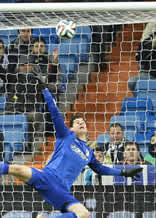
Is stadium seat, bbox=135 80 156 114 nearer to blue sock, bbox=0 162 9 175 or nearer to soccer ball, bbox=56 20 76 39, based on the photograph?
soccer ball, bbox=56 20 76 39

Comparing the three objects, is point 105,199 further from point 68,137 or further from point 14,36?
point 14,36

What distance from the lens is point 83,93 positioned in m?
9.12

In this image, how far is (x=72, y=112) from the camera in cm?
866

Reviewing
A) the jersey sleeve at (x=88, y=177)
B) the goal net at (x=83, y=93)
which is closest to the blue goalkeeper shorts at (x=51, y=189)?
Result: the goal net at (x=83, y=93)

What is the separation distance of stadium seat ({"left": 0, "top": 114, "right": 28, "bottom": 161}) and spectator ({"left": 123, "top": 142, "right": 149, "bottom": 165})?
165cm

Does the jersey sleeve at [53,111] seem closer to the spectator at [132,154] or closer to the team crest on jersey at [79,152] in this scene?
the team crest on jersey at [79,152]

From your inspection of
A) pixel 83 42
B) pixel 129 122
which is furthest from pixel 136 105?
pixel 83 42

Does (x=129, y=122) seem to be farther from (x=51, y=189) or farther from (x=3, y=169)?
(x=3, y=169)

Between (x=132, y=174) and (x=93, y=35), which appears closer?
(x=132, y=174)

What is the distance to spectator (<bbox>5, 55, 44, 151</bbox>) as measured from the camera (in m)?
8.39

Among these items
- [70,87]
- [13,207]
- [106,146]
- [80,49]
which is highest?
[80,49]

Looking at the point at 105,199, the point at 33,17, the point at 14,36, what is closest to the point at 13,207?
the point at 105,199

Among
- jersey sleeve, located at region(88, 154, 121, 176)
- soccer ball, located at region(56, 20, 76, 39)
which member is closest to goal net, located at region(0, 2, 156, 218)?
soccer ball, located at region(56, 20, 76, 39)

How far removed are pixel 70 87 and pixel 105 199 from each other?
2469 mm
